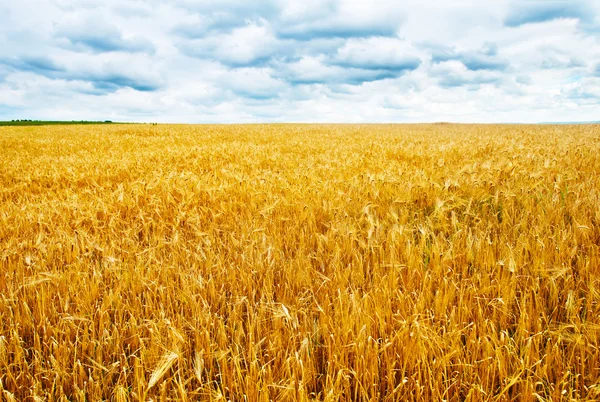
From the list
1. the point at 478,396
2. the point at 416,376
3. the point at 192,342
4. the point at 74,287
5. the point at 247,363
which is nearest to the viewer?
the point at 478,396

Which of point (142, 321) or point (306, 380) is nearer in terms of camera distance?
point (306, 380)

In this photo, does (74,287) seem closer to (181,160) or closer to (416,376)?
(416,376)

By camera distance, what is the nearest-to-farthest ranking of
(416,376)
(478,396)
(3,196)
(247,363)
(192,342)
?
(478,396) → (416,376) → (247,363) → (192,342) → (3,196)

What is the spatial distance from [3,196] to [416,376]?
234 inches

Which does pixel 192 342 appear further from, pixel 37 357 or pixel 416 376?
pixel 416 376

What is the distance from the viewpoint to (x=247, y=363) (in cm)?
146

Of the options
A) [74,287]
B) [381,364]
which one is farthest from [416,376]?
[74,287]

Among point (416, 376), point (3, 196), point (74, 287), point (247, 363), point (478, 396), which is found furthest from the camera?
point (3, 196)

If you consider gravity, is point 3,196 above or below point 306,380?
above

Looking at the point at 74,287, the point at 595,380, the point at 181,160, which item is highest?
the point at 181,160

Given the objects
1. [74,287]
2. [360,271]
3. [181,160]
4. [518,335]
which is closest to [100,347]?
[74,287]

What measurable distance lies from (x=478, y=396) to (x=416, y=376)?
211 mm

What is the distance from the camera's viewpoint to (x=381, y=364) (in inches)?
55.3

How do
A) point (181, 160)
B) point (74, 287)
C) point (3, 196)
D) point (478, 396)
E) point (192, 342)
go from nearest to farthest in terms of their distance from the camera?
point (478, 396) → point (192, 342) → point (74, 287) → point (3, 196) → point (181, 160)
